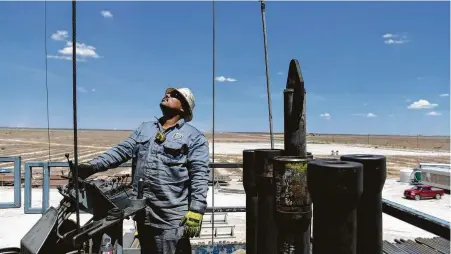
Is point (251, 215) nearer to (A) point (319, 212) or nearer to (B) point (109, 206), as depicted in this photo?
(B) point (109, 206)

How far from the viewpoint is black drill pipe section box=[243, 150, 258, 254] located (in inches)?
113

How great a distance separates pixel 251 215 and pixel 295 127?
101 centimetres

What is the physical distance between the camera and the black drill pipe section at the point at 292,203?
195cm

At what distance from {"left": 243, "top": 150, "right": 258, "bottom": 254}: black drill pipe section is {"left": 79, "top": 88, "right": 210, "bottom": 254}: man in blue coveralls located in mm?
336

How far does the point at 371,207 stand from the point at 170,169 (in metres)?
1.59

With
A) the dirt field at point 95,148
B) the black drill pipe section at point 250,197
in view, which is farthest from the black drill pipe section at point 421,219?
the dirt field at point 95,148

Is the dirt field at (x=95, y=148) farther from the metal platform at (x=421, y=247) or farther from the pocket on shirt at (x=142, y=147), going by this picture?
the pocket on shirt at (x=142, y=147)

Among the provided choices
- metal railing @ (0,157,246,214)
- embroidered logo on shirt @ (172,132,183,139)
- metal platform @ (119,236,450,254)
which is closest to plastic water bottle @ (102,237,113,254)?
embroidered logo on shirt @ (172,132,183,139)

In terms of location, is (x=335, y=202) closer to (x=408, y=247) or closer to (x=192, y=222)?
(x=192, y=222)

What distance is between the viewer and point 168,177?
3.07 meters

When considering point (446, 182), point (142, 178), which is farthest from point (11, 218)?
point (446, 182)

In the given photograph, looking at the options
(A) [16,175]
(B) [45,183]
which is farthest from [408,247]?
(A) [16,175]

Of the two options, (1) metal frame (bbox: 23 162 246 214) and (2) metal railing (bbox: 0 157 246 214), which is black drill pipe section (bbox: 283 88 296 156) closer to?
(1) metal frame (bbox: 23 162 246 214)

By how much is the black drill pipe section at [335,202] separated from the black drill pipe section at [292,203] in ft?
0.72
